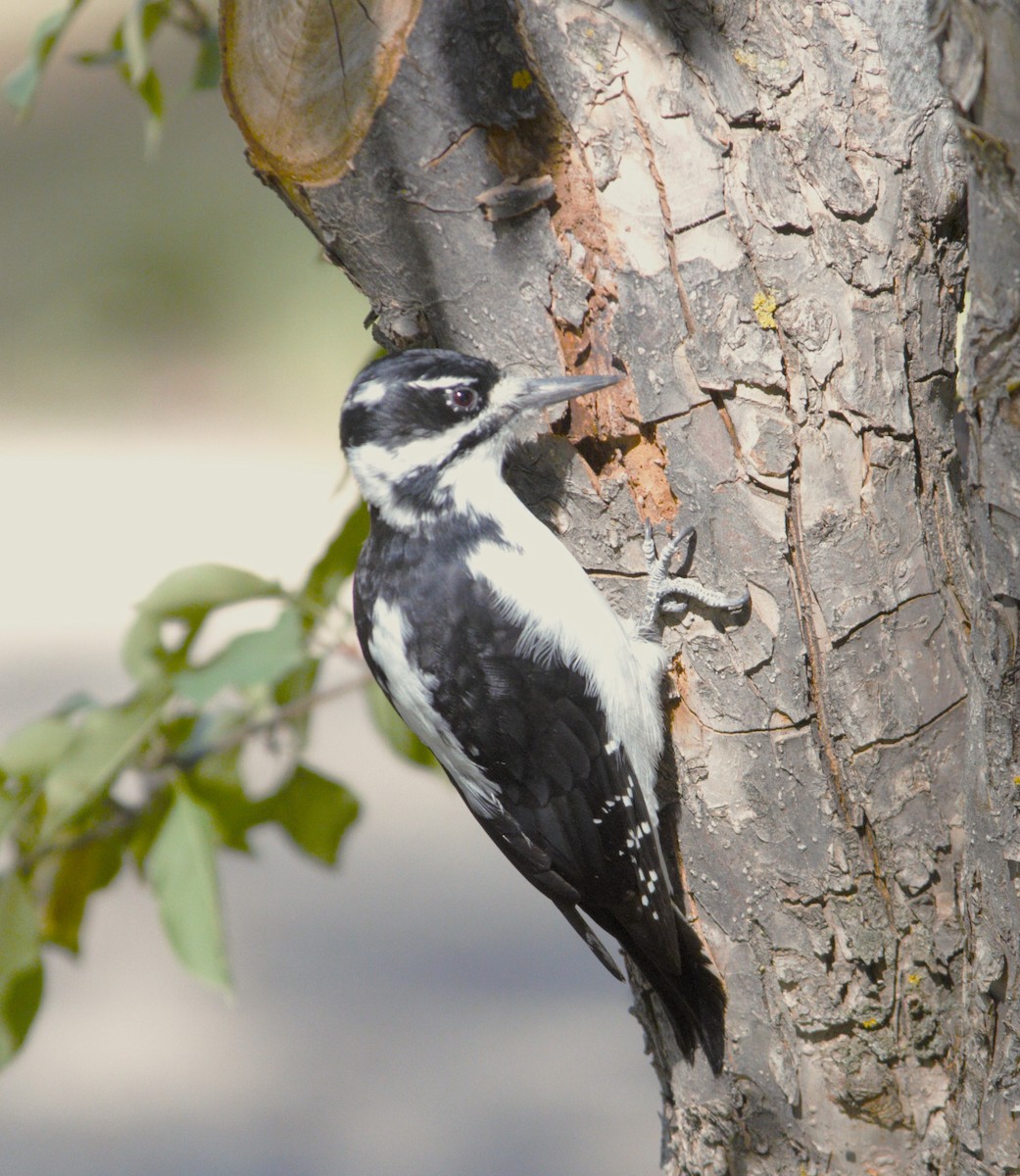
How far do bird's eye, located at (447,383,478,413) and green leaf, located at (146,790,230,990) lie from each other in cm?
73

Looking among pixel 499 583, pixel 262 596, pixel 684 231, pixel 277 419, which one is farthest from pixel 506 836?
pixel 277 419

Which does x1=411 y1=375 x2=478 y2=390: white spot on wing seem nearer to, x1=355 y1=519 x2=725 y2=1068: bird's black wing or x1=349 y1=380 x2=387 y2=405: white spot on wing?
x1=349 y1=380 x2=387 y2=405: white spot on wing

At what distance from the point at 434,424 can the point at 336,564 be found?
0.29m

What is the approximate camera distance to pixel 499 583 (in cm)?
209

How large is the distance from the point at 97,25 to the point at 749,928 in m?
12.6

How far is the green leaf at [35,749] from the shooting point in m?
2.04

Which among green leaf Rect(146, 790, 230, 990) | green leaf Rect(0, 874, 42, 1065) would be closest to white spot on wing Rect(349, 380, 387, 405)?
green leaf Rect(146, 790, 230, 990)

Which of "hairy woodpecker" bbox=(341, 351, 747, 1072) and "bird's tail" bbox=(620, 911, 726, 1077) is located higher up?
"hairy woodpecker" bbox=(341, 351, 747, 1072)

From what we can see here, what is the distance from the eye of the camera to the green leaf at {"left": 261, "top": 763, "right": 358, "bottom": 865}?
213cm

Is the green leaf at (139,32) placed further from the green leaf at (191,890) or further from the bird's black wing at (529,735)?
the green leaf at (191,890)

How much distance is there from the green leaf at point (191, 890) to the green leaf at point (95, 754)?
124 mm

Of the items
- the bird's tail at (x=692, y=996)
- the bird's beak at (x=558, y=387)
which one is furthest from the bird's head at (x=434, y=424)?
the bird's tail at (x=692, y=996)

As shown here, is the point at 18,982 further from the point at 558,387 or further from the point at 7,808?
the point at 558,387

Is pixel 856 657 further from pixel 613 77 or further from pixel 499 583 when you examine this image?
pixel 613 77
